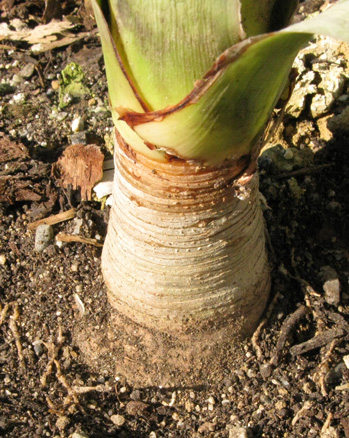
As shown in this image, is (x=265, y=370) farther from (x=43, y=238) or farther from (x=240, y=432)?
(x=43, y=238)

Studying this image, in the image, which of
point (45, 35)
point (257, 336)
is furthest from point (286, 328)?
point (45, 35)

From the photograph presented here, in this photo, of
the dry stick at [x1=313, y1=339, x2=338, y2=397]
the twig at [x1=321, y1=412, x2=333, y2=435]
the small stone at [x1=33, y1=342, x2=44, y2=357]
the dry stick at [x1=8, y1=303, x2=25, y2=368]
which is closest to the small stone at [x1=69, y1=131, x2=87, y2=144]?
the dry stick at [x1=8, y1=303, x2=25, y2=368]

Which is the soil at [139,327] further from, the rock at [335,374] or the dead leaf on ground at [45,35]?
the dead leaf on ground at [45,35]

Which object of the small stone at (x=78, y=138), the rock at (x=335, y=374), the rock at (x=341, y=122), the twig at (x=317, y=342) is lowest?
the rock at (x=335, y=374)

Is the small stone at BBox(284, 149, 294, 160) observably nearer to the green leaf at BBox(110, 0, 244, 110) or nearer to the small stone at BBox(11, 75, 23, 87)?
the green leaf at BBox(110, 0, 244, 110)

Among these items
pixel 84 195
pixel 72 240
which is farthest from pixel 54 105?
pixel 72 240

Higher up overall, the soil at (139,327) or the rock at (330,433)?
the soil at (139,327)

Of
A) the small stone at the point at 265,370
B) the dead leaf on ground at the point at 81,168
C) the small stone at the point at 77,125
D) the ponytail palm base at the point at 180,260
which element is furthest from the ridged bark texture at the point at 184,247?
the small stone at the point at 77,125
